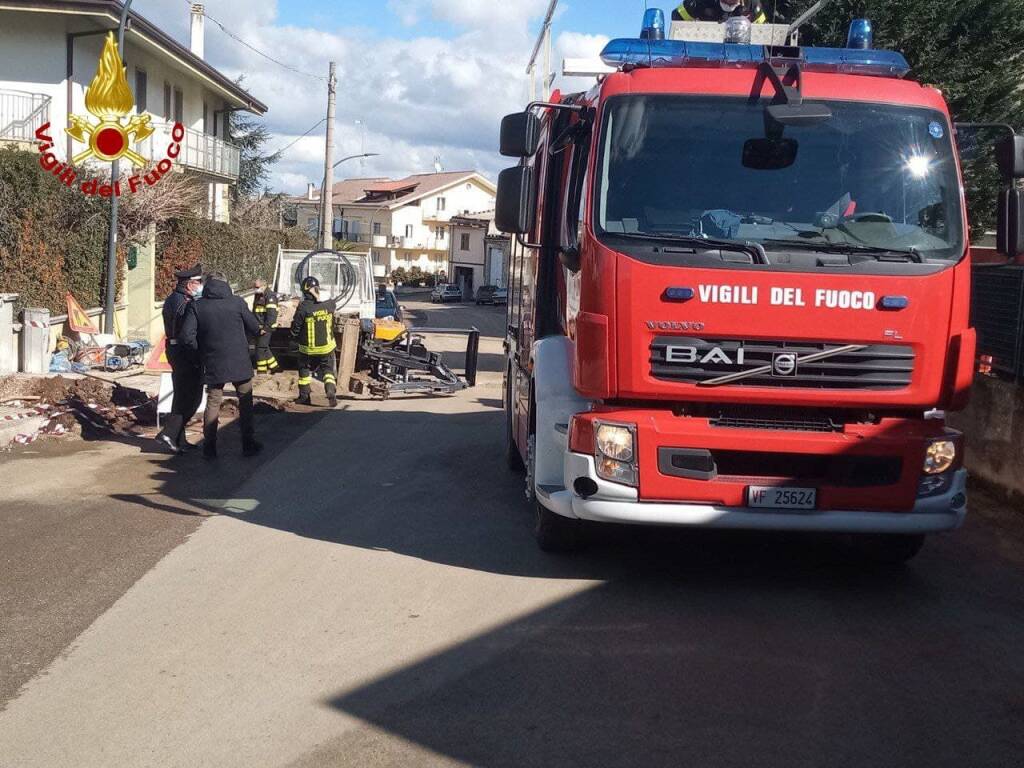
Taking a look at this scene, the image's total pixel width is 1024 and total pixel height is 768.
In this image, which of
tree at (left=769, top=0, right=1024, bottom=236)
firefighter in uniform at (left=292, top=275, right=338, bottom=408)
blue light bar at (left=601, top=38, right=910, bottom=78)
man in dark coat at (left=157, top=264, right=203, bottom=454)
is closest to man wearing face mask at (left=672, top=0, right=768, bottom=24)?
blue light bar at (left=601, top=38, right=910, bottom=78)

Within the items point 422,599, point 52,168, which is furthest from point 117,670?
point 52,168

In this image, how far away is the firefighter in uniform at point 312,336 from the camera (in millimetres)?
14695

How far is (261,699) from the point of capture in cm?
465

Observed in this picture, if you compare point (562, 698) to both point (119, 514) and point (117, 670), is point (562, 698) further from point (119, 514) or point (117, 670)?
point (119, 514)

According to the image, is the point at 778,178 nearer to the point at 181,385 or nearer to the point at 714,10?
the point at 714,10

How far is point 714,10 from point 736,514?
14.3ft

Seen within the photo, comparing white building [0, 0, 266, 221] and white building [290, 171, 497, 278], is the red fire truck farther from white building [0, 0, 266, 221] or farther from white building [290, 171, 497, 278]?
white building [290, 171, 497, 278]

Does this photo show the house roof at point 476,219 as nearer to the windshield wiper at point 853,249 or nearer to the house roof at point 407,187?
the house roof at point 407,187

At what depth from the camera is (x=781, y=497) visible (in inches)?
240

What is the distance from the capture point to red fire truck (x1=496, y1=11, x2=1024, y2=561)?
19.6ft

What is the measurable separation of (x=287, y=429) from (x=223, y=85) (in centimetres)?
2610

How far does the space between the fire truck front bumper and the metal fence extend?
3.91 meters

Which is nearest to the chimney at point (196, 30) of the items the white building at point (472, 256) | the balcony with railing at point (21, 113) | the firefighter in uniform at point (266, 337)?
the balcony with railing at point (21, 113)

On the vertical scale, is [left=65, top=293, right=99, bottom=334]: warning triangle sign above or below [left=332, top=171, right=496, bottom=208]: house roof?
below
